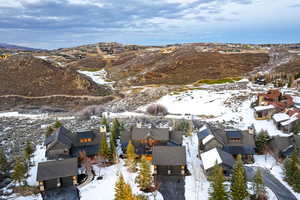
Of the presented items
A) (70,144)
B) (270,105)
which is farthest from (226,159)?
(270,105)

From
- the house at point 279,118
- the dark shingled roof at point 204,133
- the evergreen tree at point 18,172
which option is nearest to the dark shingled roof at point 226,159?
the dark shingled roof at point 204,133

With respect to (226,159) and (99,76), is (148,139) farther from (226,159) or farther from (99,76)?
(99,76)

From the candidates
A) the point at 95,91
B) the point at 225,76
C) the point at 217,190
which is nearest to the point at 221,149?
the point at 217,190

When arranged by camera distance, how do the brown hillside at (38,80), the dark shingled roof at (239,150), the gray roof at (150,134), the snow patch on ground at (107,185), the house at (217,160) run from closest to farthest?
the snow patch on ground at (107,185)
the house at (217,160)
the dark shingled roof at (239,150)
the gray roof at (150,134)
the brown hillside at (38,80)

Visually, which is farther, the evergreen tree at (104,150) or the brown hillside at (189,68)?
the brown hillside at (189,68)

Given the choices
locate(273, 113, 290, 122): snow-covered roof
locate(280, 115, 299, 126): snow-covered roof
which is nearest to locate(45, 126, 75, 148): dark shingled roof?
locate(280, 115, 299, 126): snow-covered roof

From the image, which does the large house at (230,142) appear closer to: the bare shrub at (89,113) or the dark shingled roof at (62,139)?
the dark shingled roof at (62,139)

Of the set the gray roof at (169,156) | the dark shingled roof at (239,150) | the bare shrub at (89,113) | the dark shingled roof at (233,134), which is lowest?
the bare shrub at (89,113)

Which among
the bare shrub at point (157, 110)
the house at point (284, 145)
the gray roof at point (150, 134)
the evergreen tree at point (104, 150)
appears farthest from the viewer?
the bare shrub at point (157, 110)
